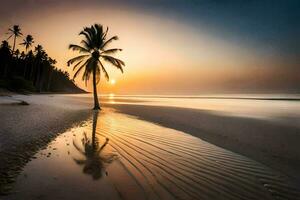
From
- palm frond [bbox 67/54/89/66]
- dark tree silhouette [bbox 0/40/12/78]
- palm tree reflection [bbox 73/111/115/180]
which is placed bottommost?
palm tree reflection [bbox 73/111/115/180]

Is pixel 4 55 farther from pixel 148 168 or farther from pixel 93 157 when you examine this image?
pixel 148 168

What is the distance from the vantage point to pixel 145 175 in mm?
5809

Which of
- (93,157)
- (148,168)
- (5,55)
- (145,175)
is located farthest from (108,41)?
(5,55)

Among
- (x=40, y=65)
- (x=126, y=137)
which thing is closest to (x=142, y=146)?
(x=126, y=137)

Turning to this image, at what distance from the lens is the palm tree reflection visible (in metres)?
6.05

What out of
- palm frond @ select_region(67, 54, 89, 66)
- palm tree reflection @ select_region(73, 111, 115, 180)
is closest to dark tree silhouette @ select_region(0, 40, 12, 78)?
palm frond @ select_region(67, 54, 89, 66)

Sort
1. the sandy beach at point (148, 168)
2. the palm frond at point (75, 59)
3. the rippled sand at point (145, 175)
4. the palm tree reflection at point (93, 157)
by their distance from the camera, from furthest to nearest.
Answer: the palm frond at point (75, 59)
the palm tree reflection at point (93, 157)
the sandy beach at point (148, 168)
the rippled sand at point (145, 175)

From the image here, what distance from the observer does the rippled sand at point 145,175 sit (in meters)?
4.73

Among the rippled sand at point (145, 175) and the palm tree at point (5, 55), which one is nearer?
the rippled sand at point (145, 175)

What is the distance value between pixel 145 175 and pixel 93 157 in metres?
2.25

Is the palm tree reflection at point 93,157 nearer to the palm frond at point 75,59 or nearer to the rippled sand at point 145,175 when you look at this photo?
the rippled sand at point 145,175

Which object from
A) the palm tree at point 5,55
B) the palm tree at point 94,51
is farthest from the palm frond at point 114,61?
the palm tree at point 5,55

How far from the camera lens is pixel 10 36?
75.6m

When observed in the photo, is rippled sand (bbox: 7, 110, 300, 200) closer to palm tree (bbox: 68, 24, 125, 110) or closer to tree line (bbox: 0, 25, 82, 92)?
palm tree (bbox: 68, 24, 125, 110)
